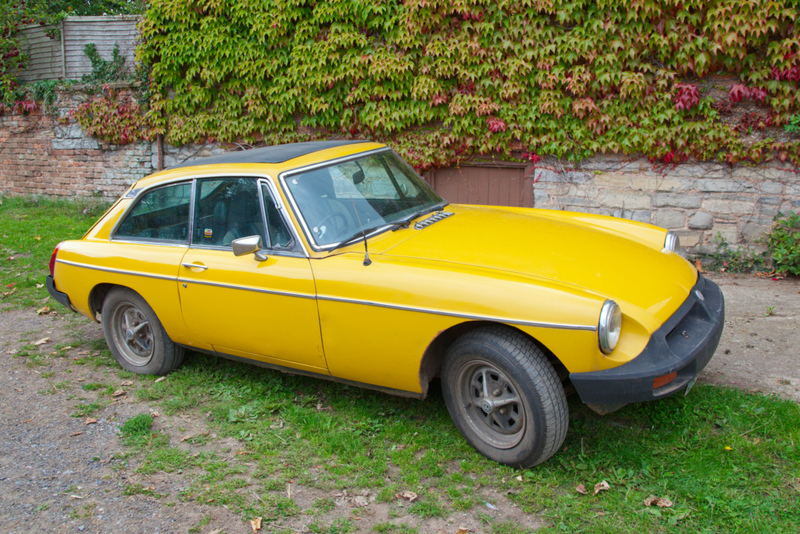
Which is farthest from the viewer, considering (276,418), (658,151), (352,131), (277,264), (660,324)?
(352,131)

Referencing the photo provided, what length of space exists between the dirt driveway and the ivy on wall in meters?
2.15

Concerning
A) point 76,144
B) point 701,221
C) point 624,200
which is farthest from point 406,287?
point 76,144

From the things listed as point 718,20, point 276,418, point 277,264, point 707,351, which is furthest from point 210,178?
point 718,20

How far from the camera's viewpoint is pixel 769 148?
6609 millimetres

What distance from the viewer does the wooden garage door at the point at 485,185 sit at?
7926mm

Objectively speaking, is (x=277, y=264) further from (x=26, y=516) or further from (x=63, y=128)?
(x=63, y=128)

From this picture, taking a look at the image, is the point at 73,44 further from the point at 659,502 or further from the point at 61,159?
the point at 659,502

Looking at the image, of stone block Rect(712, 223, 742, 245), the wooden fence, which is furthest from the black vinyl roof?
the wooden fence

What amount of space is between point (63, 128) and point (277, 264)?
9.45 m

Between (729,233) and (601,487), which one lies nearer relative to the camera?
(601,487)

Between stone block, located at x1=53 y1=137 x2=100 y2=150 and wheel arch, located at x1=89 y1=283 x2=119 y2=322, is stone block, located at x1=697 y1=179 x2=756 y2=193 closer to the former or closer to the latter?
wheel arch, located at x1=89 y1=283 x2=119 y2=322

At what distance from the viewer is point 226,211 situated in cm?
414

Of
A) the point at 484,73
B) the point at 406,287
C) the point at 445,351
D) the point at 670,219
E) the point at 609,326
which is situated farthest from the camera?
the point at 484,73

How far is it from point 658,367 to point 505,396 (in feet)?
2.51
